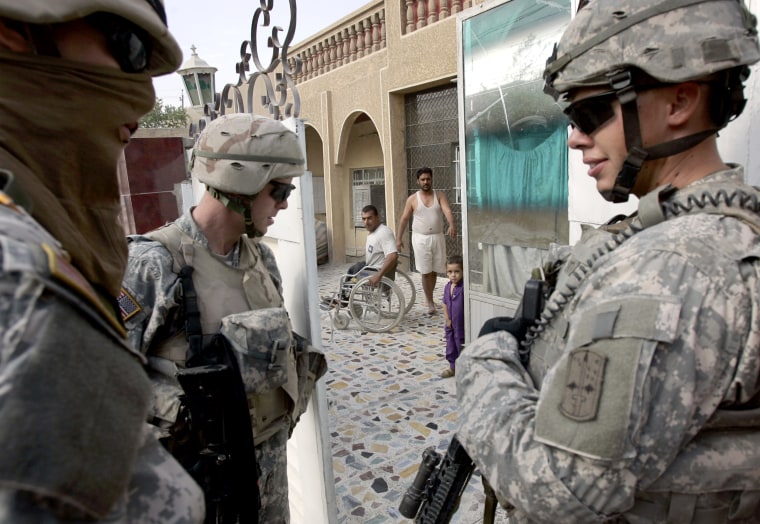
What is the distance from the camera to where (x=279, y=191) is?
1.93m

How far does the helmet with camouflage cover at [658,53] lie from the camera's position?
3.12 ft

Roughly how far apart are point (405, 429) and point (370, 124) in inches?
322

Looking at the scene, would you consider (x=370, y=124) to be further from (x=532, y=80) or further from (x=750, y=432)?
(x=750, y=432)

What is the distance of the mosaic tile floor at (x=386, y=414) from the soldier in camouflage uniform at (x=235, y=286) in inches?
41.2

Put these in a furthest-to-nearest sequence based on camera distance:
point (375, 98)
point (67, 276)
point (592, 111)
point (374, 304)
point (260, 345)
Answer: point (375, 98)
point (374, 304)
point (260, 345)
point (592, 111)
point (67, 276)

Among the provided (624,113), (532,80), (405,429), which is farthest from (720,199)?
(405,429)

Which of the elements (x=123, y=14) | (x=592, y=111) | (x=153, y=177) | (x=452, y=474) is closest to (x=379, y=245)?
(x=153, y=177)

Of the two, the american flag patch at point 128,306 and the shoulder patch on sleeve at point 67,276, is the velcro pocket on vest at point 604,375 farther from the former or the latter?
the american flag patch at point 128,306

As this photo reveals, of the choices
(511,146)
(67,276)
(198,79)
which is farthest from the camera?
(198,79)

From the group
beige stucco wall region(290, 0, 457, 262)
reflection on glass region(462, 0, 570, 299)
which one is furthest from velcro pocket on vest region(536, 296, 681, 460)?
beige stucco wall region(290, 0, 457, 262)

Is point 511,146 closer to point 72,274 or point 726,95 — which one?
point 726,95

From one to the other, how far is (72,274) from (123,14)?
437mm

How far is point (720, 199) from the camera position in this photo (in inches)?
36.5

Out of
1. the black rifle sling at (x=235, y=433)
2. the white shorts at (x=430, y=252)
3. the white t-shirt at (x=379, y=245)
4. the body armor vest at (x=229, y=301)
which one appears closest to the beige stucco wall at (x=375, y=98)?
the white shorts at (x=430, y=252)
